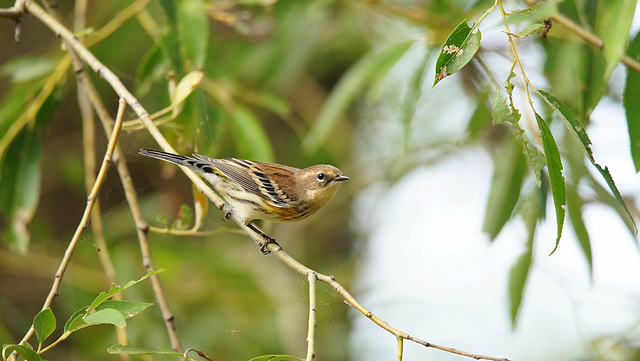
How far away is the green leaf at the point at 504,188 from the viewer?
10.5ft

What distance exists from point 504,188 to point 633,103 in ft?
2.61

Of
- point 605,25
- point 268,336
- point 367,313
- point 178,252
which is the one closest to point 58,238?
point 178,252

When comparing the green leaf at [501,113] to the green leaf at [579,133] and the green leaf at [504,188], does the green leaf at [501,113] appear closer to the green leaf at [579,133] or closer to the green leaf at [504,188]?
the green leaf at [579,133]

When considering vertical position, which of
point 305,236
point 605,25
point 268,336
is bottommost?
point 605,25

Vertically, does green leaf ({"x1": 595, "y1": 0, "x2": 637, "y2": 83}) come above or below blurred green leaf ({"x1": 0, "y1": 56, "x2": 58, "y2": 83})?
below

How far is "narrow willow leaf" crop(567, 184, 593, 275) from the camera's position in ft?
10.5

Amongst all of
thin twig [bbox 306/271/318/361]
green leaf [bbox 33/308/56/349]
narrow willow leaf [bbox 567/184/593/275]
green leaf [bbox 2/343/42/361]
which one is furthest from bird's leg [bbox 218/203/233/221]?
narrow willow leaf [bbox 567/184/593/275]

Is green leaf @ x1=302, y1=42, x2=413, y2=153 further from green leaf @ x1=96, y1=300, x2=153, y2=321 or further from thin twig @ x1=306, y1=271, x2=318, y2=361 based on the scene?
green leaf @ x1=96, y1=300, x2=153, y2=321

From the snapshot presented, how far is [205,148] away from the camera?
3.35 m

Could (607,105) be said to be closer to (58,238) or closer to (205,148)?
(205,148)

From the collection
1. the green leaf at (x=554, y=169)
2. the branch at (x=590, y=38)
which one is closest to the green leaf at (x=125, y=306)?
the green leaf at (x=554, y=169)

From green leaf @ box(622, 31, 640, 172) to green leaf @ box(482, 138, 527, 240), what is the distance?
0.68 metres

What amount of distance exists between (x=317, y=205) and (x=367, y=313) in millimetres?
1808

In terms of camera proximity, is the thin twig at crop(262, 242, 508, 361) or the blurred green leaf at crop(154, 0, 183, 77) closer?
the thin twig at crop(262, 242, 508, 361)
